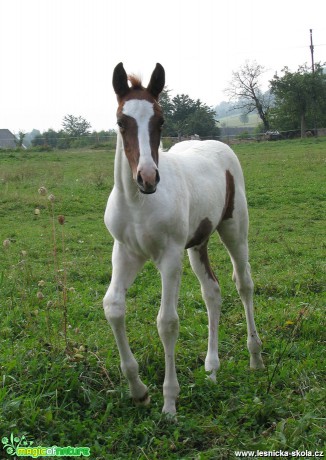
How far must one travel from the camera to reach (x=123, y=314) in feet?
12.8

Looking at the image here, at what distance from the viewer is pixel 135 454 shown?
3.31 m

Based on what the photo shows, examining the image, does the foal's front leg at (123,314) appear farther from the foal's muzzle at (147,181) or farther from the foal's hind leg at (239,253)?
the foal's hind leg at (239,253)

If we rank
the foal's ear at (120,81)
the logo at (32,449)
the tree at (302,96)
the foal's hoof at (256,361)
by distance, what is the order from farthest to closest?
1. the tree at (302,96)
2. the foal's hoof at (256,361)
3. the foal's ear at (120,81)
4. the logo at (32,449)

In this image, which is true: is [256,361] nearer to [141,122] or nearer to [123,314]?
[123,314]

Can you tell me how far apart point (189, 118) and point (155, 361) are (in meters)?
35.7

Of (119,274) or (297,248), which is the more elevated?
(119,274)

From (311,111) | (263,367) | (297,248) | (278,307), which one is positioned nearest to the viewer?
(263,367)

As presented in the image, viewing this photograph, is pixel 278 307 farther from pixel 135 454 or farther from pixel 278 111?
pixel 278 111

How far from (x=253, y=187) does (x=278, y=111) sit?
104ft

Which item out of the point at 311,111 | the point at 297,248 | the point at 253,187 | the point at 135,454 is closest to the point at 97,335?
the point at 135,454

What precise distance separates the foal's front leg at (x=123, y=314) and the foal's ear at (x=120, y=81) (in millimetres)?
1083

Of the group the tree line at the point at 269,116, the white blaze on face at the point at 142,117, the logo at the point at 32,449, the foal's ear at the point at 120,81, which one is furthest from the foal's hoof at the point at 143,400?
the tree line at the point at 269,116

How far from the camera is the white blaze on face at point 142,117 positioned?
11.2 feet

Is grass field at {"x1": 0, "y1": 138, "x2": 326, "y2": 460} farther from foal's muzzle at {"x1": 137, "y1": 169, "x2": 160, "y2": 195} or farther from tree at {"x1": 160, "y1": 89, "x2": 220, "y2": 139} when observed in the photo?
tree at {"x1": 160, "y1": 89, "x2": 220, "y2": 139}
